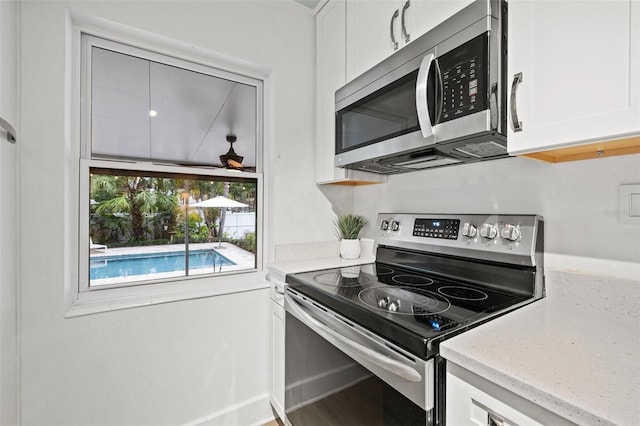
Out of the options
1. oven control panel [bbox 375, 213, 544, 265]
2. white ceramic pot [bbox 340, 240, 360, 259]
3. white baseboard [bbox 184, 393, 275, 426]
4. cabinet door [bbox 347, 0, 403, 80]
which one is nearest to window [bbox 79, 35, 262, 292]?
white ceramic pot [bbox 340, 240, 360, 259]

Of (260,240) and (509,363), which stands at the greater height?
(260,240)

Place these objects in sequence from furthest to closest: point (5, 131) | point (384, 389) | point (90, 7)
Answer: point (90, 7), point (5, 131), point (384, 389)

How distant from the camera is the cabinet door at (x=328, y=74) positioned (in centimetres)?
165

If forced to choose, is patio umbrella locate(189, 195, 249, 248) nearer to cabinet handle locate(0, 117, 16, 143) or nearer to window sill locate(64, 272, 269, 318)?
window sill locate(64, 272, 269, 318)

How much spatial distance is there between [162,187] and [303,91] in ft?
3.36

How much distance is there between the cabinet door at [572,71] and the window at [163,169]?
4.51 feet

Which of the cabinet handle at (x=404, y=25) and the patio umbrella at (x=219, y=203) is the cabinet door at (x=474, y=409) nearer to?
the cabinet handle at (x=404, y=25)

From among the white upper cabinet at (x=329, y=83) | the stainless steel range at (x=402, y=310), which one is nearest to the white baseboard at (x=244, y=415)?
the stainless steel range at (x=402, y=310)

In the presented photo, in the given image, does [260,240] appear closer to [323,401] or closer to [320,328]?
[320,328]

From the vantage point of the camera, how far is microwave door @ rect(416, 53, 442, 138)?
1.05 metres

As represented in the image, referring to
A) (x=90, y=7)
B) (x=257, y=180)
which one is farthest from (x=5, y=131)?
(x=257, y=180)

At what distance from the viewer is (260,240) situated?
6.03ft

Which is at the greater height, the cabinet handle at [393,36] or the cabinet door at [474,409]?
the cabinet handle at [393,36]

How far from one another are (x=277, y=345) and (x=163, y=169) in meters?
1.13
